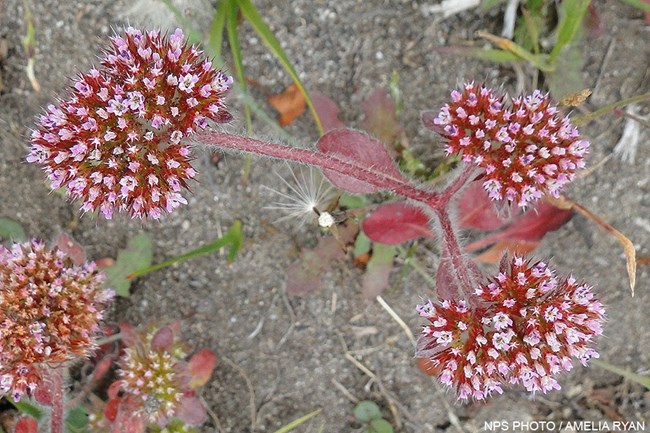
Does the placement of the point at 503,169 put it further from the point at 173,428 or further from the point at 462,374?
the point at 173,428

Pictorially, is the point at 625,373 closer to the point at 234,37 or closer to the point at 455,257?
the point at 455,257

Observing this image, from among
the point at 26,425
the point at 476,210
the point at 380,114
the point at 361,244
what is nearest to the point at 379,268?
the point at 361,244

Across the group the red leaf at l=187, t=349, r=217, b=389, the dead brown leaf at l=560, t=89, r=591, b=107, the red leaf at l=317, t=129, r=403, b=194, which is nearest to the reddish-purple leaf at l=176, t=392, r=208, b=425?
the red leaf at l=187, t=349, r=217, b=389

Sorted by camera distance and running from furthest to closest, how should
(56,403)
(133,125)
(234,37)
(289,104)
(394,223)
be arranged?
(289,104)
(394,223)
(234,37)
(56,403)
(133,125)

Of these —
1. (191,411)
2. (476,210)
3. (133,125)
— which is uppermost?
(476,210)

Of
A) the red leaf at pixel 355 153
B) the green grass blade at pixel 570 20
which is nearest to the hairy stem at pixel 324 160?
the red leaf at pixel 355 153

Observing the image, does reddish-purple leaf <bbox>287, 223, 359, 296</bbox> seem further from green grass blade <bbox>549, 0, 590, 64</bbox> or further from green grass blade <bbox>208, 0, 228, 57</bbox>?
green grass blade <bbox>549, 0, 590, 64</bbox>

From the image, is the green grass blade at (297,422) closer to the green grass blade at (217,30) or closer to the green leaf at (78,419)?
the green leaf at (78,419)
